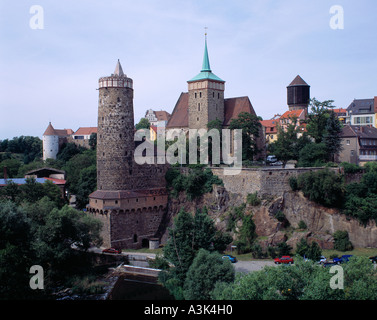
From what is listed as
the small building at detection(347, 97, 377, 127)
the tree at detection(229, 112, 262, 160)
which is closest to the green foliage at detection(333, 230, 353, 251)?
the tree at detection(229, 112, 262, 160)

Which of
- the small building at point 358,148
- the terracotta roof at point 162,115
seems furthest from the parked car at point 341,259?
the terracotta roof at point 162,115

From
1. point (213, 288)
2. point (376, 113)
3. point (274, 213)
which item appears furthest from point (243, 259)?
point (376, 113)

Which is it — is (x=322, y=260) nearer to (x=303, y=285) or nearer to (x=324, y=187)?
(x=324, y=187)

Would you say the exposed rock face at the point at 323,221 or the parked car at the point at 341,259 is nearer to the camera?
the parked car at the point at 341,259

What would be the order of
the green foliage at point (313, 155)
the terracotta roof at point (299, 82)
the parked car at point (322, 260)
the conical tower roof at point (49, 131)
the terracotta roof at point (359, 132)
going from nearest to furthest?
1. the parked car at point (322, 260)
2. the green foliage at point (313, 155)
3. the terracotta roof at point (359, 132)
4. the terracotta roof at point (299, 82)
5. the conical tower roof at point (49, 131)

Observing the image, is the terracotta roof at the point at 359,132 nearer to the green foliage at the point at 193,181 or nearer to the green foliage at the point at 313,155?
the green foliage at the point at 313,155
